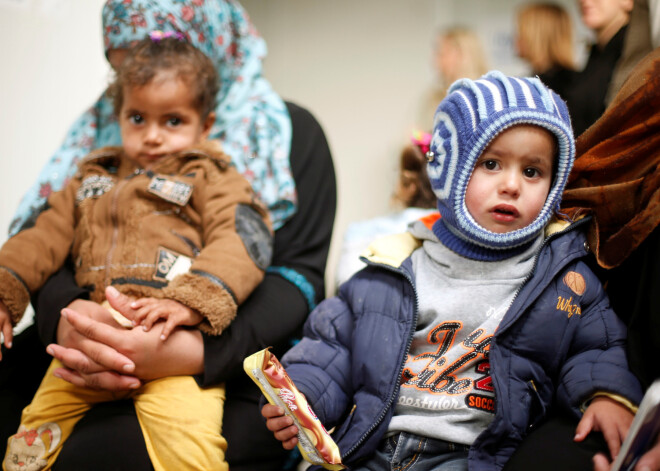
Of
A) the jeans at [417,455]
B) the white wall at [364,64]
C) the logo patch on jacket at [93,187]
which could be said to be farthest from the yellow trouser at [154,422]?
the white wall at [364,64]

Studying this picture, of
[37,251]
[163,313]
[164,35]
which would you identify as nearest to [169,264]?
[163,313]

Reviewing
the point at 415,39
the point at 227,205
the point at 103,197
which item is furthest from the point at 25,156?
the point at 415,39

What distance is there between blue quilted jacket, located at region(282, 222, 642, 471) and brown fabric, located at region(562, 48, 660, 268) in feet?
0.16

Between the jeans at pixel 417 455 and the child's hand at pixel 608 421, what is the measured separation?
0.19m

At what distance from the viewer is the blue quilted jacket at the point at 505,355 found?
35.2 inches

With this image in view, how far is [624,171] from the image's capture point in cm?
96

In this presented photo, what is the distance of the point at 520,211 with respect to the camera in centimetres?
97

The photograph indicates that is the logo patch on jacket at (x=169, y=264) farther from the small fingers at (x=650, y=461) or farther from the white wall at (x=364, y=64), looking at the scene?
the white wall at (x=364, y=64)

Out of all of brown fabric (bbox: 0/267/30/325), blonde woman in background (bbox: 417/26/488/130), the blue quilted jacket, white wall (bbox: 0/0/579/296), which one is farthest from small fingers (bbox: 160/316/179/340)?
blonde woman in background (bbox: 417/26/488/130)

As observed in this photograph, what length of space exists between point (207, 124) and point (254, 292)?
1.51 ft

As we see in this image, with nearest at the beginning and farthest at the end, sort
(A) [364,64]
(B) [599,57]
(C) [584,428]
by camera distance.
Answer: (C) [584,428] < (B) [599,57] < (A) [364,64]

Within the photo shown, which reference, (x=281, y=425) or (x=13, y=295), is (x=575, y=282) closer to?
(x=281, y=425)

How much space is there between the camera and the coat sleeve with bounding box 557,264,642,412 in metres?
0.84

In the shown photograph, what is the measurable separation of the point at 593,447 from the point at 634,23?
87 cm
